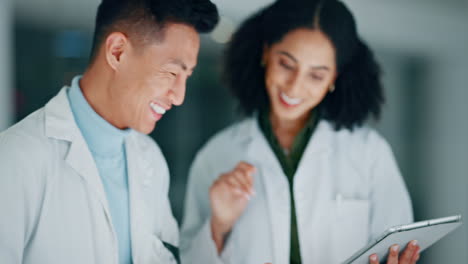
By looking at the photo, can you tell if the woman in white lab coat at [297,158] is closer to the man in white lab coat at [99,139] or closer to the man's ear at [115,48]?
the man in white lab coat at [99,139]

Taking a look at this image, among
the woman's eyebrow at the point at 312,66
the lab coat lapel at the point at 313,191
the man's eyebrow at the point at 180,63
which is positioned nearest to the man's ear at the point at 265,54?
the woman's eyebrow at the point at 312,66

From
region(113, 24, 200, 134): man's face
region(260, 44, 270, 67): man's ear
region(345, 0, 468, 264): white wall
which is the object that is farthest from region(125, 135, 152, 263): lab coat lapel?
region(345, 0, 468, 264): white wall

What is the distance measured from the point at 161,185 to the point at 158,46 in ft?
1.26

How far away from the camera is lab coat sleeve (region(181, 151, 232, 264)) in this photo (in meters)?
1.22

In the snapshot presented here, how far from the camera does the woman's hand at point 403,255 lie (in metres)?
1.04

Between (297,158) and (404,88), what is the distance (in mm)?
2318

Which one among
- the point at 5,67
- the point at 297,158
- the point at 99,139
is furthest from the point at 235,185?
the point at 5,67

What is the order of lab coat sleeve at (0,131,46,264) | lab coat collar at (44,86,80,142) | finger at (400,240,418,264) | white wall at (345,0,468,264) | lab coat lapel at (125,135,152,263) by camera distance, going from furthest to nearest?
white wall at (345,0,468,264) → finger at (400,240,418,264) → lab coat lapel at (125,135,152,263) → lab coat collar at (44,86,80,142) → lab coat sleeve at (0,131,46,264)

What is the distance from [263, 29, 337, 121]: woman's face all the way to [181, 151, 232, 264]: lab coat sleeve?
1.03 ft

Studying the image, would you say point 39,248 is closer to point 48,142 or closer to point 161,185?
point 48,142

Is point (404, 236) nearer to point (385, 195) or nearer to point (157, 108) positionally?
point (385, 195)

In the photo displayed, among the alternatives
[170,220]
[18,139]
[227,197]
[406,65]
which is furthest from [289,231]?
[406,65]

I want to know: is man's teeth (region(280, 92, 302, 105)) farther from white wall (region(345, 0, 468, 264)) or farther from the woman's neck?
white wall (region(345, 0, 468, 264))

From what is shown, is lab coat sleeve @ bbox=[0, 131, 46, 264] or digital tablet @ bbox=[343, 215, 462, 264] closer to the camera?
lab coat sleeve @ bbox=[0, 131, 46, 264]
